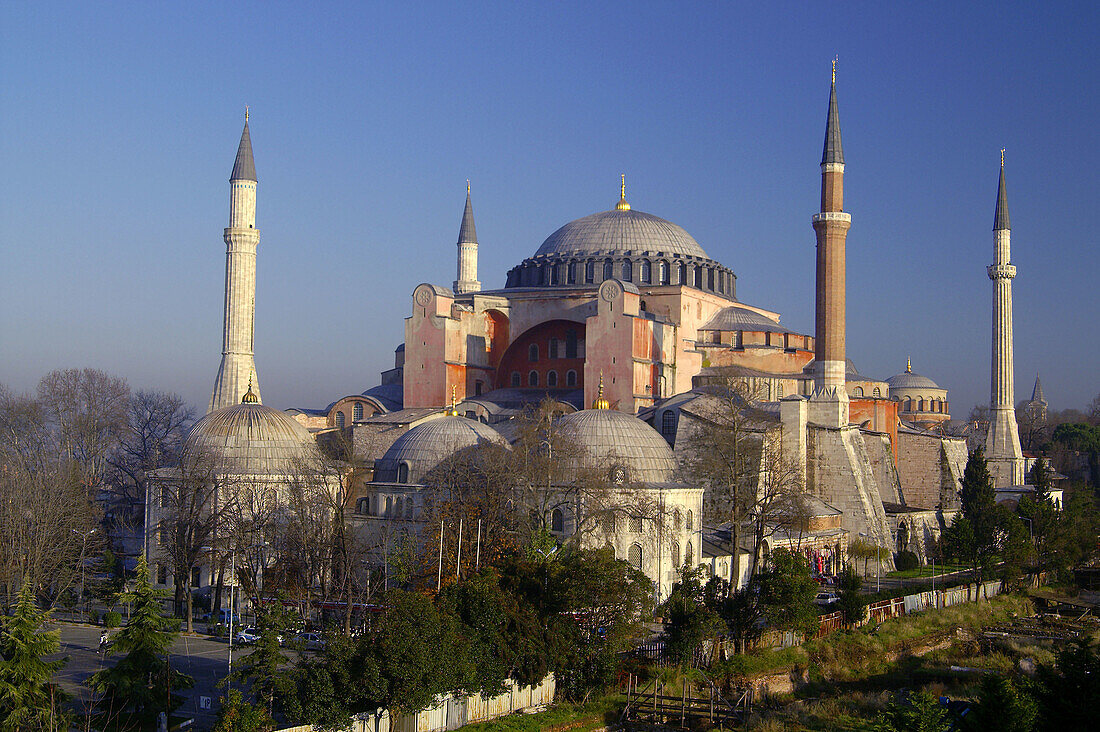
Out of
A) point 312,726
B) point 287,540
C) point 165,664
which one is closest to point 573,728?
point 312,726

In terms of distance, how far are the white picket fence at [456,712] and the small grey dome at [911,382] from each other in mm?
37180

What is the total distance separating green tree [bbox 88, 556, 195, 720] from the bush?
18525 mm

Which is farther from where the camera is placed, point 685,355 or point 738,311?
point 738,311

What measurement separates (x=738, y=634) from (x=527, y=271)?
17.6 meters

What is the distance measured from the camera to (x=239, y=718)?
1195 centimetres

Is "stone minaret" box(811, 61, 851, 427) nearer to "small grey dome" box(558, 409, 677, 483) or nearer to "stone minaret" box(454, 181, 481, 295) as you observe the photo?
"small grey dome" box(558, 409, 677, 483)

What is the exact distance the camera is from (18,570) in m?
20.2

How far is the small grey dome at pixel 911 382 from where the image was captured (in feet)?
163

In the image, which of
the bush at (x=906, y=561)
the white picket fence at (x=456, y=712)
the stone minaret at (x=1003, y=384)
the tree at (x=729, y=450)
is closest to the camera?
the white picket fence at (x=456, y=712)

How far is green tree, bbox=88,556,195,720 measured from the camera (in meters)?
12.8

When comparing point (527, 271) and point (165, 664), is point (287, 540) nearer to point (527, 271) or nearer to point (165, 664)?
point (165, 664)

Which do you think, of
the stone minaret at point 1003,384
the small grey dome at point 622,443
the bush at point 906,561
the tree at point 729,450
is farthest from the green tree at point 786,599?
the stone minaret at point 1003,384

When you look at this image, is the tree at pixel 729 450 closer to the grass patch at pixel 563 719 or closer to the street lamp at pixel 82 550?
the grass patch at pixel 563 719

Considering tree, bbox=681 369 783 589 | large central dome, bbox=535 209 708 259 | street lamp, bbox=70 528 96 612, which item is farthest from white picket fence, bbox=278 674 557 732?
large central dome, bbox=535 209 708 259
